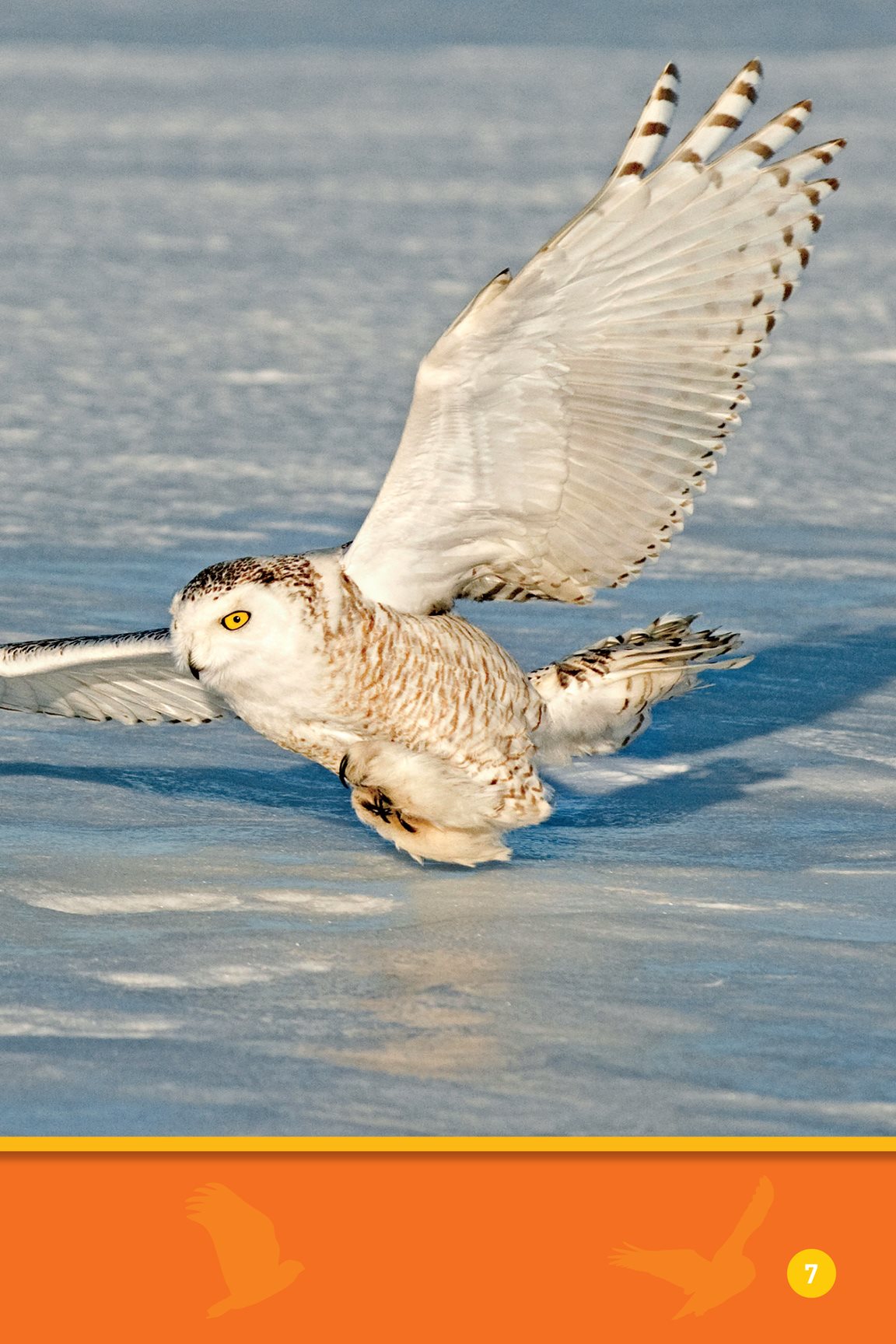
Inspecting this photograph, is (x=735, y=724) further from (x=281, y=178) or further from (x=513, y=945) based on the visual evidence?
(x=281, y=178)

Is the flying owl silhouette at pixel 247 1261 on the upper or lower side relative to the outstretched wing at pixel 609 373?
lower

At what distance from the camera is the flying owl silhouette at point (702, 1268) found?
2.62m

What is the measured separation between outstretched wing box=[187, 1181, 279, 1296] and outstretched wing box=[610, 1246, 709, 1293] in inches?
17.4

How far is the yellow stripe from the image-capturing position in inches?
113

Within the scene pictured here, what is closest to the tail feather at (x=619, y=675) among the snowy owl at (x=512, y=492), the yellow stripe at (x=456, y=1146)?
the snowy owl at (x=512, y=492)

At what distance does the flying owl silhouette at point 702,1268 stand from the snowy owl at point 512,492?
4.93 ft

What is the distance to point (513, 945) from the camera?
378cm

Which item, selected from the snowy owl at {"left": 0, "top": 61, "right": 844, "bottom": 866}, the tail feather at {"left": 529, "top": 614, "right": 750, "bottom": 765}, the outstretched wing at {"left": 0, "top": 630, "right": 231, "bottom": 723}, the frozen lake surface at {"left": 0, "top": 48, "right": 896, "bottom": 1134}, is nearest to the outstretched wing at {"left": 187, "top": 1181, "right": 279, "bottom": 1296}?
the frozen lake surface at {"left": 0, "top": 48, "right": 896, "bottom": 1134}

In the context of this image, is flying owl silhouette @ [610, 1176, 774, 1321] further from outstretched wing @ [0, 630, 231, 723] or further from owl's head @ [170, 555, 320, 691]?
outstretched wing @ [0, 630, 231, 723]

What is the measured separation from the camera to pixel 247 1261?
263cm

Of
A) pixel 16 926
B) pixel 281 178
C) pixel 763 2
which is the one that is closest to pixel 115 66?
pixel 281 178

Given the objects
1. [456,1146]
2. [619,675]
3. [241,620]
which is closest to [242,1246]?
[456,1146]

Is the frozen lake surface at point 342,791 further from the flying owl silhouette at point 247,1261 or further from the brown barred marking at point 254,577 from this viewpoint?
the brown barred marking at point 254,577

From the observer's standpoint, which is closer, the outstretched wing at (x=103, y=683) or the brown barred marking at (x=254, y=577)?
the brown barred marking at (x=254, y=577)
